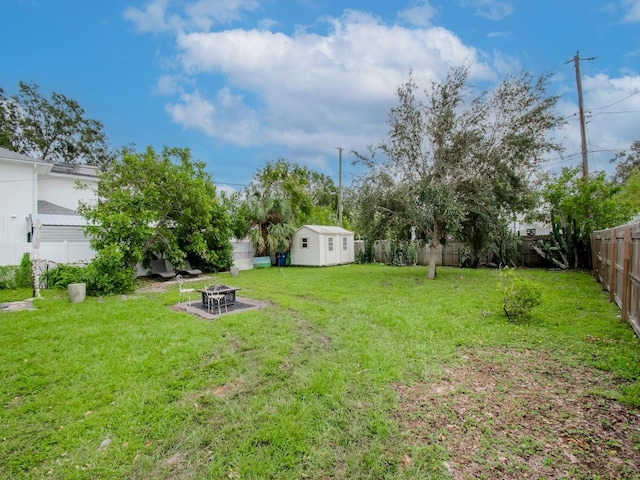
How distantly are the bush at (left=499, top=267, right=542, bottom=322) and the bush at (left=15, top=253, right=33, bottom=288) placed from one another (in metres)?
12.5

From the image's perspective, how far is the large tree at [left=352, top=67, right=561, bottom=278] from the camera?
9.74 m

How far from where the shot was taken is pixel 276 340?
4695mm

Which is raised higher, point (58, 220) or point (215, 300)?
point (58, 220)

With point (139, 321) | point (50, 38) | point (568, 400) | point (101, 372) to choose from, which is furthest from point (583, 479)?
point (50, 38)

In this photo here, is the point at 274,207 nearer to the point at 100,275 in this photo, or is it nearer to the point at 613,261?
the point at 100,275

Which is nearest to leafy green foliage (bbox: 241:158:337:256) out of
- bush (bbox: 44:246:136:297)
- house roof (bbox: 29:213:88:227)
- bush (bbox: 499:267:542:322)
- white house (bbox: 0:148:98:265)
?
house roof (bbox: 29:213:88:227)

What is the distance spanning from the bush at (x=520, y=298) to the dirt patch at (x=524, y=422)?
1981 millimetres

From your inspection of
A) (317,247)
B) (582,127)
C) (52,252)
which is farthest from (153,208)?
(582,127)

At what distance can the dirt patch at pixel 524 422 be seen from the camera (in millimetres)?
2121

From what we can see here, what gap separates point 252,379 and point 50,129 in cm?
2933

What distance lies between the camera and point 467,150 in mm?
9922

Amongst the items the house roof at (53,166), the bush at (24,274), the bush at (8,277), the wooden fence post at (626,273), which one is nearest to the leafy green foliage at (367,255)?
the wooden fence post at (626,273)

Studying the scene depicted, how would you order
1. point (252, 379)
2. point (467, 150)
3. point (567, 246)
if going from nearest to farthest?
1. point (252, 379)
2. point (467, 150)
3. point (567, 246)

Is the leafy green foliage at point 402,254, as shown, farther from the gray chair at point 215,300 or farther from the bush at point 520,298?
the gray chair at point 215,300
